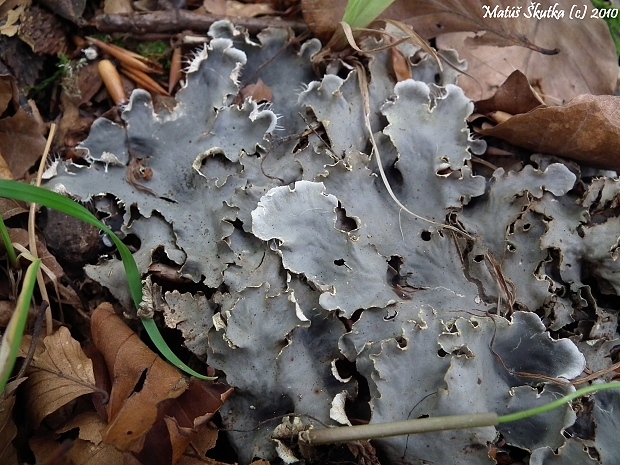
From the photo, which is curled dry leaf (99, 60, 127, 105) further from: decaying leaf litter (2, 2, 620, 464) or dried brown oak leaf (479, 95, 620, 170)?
dried brown oak leaf (479, 95, 620, 170)

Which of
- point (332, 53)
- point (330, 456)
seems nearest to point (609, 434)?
point (330, 456)

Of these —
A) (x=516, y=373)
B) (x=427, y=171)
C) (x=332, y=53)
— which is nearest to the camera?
(x=516, y=373)

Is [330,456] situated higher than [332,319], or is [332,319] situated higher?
[332,319]

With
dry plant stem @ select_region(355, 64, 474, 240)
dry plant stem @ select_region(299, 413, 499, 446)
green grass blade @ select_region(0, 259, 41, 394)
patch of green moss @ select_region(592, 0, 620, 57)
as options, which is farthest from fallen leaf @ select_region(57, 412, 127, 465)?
patch of green moss @ select_region(592, 0, 620, 57)

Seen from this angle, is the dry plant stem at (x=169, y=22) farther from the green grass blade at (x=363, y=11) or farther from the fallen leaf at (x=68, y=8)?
the green grass blade at (x=363, y=11)

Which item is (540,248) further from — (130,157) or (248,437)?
(130,157)

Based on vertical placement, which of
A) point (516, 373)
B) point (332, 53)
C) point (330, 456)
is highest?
point (332, 53)

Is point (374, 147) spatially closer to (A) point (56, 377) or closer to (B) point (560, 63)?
(B) point (560, 63)

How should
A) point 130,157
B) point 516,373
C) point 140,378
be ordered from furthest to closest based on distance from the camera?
point 130,157 < point 140,378 < point 516,373
